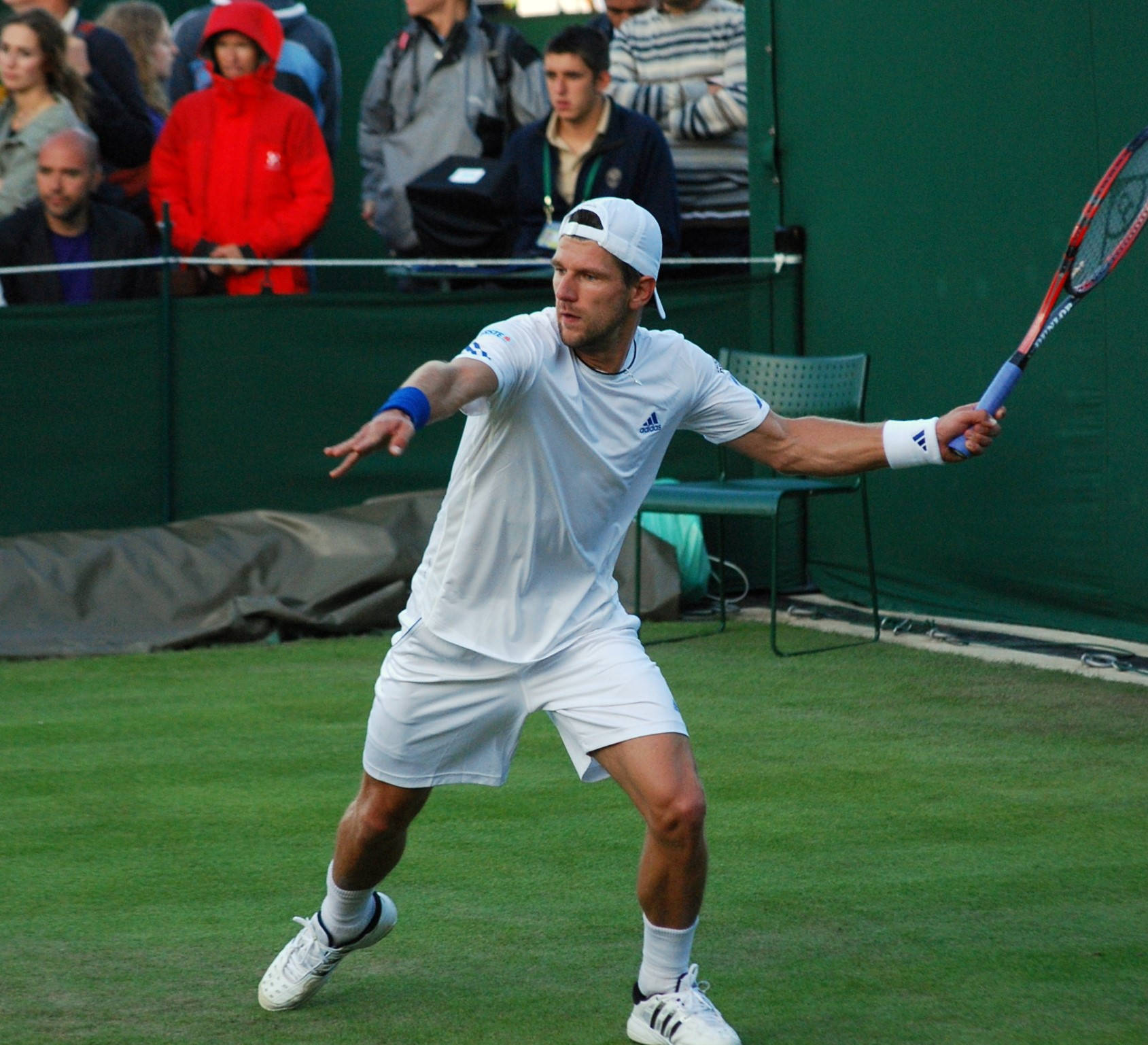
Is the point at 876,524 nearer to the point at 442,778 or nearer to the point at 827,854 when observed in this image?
the point at 827,854

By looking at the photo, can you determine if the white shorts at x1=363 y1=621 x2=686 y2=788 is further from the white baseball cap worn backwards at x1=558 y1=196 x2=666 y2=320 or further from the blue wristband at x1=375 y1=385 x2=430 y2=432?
the white baseball cap worn backwards at x1=558 y1=196 x2=666 y2=320

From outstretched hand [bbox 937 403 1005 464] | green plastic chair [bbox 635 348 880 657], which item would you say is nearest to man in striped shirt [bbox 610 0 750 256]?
green plastic chair [bbox 635 348 880 657]

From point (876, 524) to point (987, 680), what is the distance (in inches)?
84.8

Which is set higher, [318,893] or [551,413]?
[551,413]

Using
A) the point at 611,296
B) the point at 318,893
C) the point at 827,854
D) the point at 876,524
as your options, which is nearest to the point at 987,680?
the point at 876,524

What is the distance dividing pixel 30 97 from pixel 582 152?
10.0ft

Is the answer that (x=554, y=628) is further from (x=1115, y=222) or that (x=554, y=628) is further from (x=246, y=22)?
(x=246, y=22)

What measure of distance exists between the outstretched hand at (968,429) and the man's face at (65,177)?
6.49 m

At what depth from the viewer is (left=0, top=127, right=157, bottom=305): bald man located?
386 inches

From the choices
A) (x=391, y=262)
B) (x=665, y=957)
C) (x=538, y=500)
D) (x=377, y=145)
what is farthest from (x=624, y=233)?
(x=377, y=145)

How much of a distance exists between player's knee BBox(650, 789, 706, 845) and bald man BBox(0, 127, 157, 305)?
22.5ft

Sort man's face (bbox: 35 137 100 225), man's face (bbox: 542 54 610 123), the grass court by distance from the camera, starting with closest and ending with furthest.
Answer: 1. the grass court
2. man's face (bbox: 542 54 610 123)
3. man's face (bbox: 35 137 100 225)

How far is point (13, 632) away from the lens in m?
8.97

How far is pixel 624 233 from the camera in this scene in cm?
425
